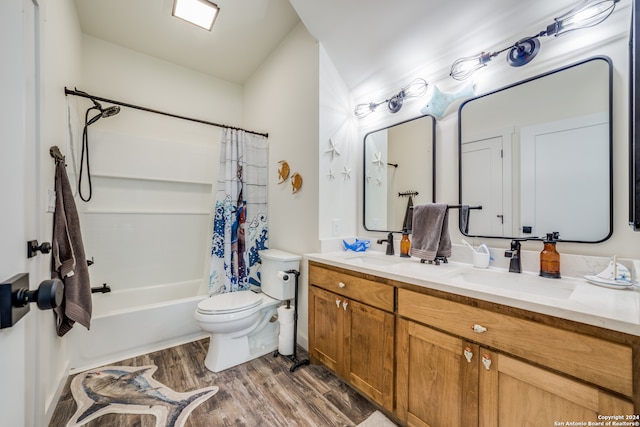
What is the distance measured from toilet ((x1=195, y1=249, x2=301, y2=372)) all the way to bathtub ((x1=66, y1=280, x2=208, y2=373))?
453mm

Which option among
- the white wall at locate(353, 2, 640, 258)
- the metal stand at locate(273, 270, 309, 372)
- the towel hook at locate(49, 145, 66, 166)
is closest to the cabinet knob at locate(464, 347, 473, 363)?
the white wall at locate(353, 2, 640, 258)

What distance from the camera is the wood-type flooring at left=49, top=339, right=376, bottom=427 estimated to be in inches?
57.7

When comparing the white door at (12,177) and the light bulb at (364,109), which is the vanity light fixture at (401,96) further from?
the white door at (12,177)

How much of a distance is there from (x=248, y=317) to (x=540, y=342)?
1.76 m

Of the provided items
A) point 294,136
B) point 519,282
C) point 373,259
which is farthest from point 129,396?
point 519,282

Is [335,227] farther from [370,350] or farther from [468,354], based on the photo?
[468,354]

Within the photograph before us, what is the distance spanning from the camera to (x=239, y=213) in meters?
2.59

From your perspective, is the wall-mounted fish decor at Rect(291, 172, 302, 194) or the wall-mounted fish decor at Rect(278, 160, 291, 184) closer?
the wall-mounted fish decor at Rect(291, 172, 302, 194)

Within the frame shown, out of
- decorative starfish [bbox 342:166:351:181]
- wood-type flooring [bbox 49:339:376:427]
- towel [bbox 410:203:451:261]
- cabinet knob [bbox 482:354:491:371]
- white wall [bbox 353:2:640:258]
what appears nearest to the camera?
cabinet knob [bbox 482:354:491:371]

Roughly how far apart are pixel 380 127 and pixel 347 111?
36 centimetres

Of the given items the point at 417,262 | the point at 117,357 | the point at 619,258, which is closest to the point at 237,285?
the point at 117,357

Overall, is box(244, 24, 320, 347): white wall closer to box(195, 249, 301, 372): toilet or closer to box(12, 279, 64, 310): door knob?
box(195, 249, 301, 372): toilet

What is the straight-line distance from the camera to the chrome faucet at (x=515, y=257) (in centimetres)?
135

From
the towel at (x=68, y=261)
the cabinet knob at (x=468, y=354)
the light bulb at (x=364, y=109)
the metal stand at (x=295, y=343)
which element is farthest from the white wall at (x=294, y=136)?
the towel at (x=68, y=261)
